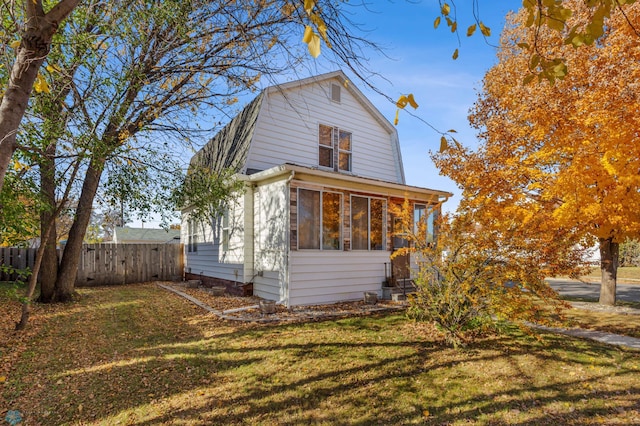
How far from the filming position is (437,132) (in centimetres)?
280

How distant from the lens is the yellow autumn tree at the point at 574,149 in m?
6.85

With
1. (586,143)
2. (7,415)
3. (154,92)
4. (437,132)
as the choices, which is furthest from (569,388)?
(154,92)

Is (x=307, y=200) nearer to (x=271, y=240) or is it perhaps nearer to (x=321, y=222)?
(x=321, y=222)

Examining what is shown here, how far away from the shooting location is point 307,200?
9.21m

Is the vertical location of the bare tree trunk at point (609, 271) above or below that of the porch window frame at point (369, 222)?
below

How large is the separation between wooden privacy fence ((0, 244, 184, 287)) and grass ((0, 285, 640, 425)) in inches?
318

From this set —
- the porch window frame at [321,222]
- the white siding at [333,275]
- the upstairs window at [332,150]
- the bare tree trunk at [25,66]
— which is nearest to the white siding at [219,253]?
the porch window frame at [321,222]

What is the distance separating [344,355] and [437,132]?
3.80m

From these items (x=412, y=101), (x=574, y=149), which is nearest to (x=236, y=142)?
(x=574, y=149)

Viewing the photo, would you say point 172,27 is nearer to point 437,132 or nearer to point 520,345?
point 437,132

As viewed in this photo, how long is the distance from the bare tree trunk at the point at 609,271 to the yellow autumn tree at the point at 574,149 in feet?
0.08

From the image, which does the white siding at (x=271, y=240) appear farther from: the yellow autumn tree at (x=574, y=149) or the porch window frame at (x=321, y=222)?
the yellow autumn tree at (x=574, y=149)

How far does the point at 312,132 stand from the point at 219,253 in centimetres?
537

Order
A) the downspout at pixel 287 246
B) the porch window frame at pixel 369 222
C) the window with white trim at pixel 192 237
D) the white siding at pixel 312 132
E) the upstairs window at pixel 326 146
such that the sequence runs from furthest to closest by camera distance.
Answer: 1. the window with white trim at pixel 192 237
2. the upstairs window at pixel 326 146
3. the white siding at pixel 312 132
4. the porch window frame at pixel 369 222
5. the downspout at pixel 287 246
